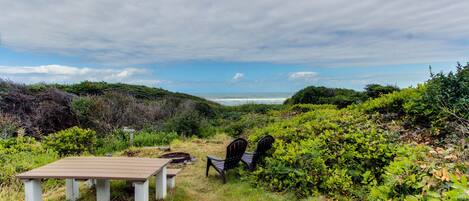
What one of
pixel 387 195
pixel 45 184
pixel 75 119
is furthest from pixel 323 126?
pixel 75 119

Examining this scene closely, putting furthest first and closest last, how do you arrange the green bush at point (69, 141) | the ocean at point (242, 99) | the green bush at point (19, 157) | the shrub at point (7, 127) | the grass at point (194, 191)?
the ocean at point (242, 99) < the shrub at point (7, 127) < the green bush at point (69, 141) < the green bush at point (19, 157) < the grass at point (194, 191)

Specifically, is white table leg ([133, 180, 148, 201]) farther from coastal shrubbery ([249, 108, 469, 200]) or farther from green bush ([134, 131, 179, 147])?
green bush ([134, 131, 179, 147])

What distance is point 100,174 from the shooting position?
3885 mm

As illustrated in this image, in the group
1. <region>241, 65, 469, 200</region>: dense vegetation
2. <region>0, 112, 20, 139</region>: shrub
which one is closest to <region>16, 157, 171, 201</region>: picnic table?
<region>241, 65, 469, 200</region>: dense vegetation

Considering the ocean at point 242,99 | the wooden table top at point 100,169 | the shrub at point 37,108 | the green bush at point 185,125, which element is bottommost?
the wooden table top at point 100,169

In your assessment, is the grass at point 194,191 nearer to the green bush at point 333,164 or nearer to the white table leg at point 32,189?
the green bush at point 333,164

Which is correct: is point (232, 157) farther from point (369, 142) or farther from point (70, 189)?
point (70, 189)

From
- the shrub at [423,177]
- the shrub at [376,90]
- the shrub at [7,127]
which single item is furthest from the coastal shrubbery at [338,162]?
the shrub at [7,127]

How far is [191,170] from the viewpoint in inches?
257

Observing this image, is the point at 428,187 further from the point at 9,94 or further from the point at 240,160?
the point at 9,94

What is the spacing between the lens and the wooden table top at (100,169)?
3.80 meters

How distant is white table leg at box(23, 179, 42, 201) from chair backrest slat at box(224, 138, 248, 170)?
267 cm

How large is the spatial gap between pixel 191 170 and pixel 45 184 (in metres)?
2.45

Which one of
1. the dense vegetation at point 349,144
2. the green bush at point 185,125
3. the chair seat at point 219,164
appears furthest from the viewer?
the green bush at point 185,125
